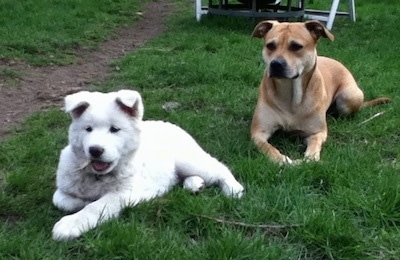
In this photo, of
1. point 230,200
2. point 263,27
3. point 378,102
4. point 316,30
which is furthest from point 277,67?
point 230,200

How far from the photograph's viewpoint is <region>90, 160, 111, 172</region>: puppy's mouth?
3453 mm

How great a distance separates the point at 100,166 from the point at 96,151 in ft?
0.55

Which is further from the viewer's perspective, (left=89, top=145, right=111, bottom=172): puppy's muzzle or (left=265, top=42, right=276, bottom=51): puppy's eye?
(left=265, top=42, right=276, bottom=51): puppy's eye

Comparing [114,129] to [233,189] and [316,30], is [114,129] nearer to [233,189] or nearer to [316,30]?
[233,189]

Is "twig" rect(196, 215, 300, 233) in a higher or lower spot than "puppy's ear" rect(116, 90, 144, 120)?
lower

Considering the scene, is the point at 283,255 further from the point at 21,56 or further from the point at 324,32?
the point at 21,56

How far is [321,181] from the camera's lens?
13.3 ft

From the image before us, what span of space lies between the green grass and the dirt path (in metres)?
0.38

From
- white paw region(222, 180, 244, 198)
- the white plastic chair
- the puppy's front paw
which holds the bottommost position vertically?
the white plastic chair

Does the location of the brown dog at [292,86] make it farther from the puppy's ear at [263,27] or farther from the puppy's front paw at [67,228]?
the puppy's front paw at [67,228]

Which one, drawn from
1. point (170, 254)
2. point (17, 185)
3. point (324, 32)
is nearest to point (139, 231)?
point (170, 254)

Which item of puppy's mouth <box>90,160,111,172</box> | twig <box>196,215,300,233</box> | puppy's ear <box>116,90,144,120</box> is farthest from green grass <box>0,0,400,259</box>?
Result: puppy's ear <box>116,90,144,120</box>

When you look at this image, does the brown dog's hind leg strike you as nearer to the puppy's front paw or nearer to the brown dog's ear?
the brown dog's ear

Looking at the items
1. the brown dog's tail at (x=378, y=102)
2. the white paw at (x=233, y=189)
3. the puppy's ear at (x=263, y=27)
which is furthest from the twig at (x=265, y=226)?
the brown dog's tail at (x=378, y=102)
